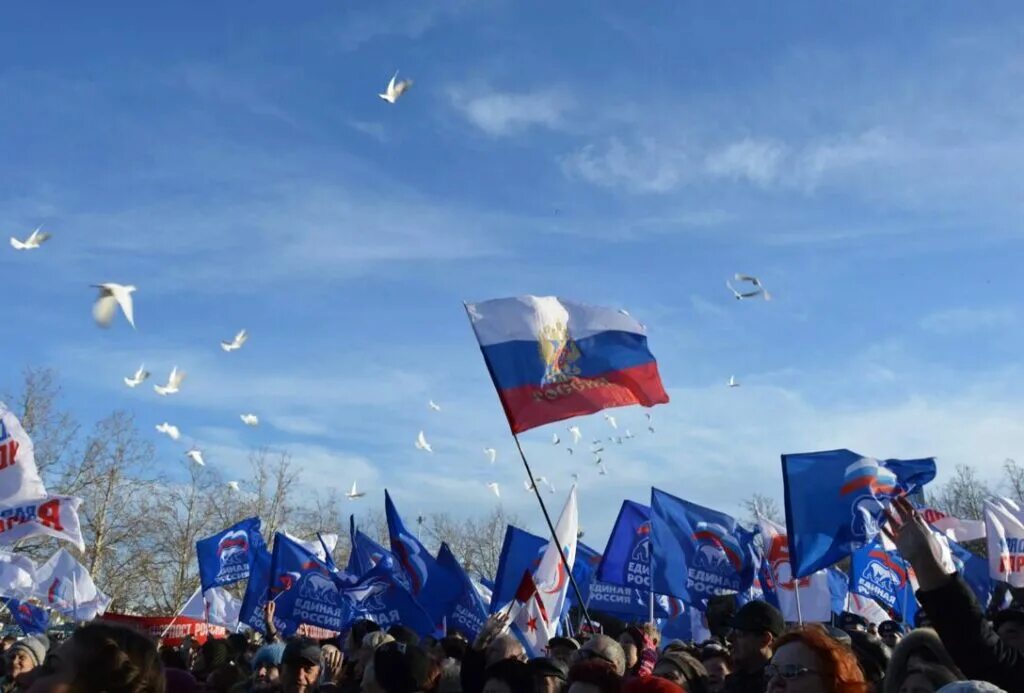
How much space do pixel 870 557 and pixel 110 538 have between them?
3555cm

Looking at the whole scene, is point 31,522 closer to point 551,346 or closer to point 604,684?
point 551,346

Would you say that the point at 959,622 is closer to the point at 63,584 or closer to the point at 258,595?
the point at 258,595

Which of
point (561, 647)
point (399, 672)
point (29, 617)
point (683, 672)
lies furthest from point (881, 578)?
point (29, 617)

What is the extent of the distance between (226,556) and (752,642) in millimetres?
12653

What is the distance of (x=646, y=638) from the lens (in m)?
8.24

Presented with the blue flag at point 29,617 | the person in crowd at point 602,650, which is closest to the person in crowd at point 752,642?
the person in crowd at point 602,650

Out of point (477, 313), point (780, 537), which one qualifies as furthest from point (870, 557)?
point (477, 313)

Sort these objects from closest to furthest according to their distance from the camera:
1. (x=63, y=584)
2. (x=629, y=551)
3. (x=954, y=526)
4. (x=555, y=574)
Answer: (x=555, y=574) < (x=629, y=551) < (x=63, y=584) < (x=954, y=526)

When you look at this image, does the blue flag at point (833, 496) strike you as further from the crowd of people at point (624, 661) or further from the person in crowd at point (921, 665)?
the person in crowd at point (921, 665)

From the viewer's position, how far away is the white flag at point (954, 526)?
16.1 m

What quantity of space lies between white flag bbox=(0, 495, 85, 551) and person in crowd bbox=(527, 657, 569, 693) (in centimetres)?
821

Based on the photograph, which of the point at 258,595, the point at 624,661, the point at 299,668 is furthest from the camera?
the point at 258,595

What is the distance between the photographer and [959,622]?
11.9 ft

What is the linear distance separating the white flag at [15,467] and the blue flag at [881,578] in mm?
9549
